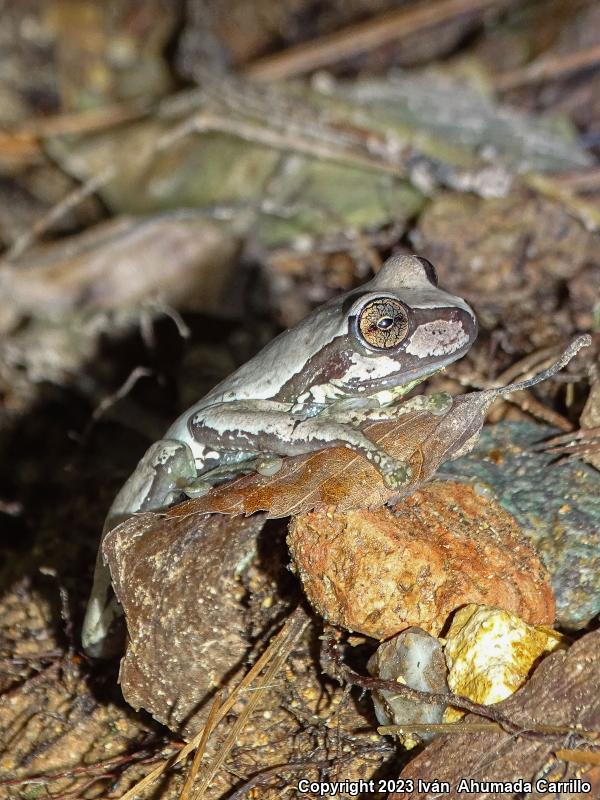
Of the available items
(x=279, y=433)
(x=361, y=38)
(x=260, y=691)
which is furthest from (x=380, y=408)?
(x=361, y=38)

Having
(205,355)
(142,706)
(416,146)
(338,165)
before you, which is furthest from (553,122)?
(142,706)

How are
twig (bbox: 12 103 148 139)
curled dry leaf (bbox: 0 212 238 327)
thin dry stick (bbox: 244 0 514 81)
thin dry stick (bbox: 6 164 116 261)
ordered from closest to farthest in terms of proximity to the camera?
thin dry stick (bbox: 6 164 116 261) → curled dry leaf (bbox: 0 212 238 327) → twig (bbox: 12 103 148 139) → thin dry stick (bbox: 244 0 514 81)

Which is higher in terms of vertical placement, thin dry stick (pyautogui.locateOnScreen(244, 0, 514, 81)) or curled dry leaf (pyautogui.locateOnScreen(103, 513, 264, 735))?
thin dry stick (pyautogui.locateOnScreen(244, 0, 514, 81))

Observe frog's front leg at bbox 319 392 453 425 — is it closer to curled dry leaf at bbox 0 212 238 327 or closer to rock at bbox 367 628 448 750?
rock at bbox 367 628 448 750

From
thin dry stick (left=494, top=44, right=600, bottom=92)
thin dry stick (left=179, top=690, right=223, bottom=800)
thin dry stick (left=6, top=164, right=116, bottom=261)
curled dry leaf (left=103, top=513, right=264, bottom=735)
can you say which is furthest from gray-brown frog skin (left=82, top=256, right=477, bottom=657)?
thin dry stick (left=494, top=44, right=600, bottom=92)

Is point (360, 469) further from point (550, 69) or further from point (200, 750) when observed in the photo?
point (550, 69)

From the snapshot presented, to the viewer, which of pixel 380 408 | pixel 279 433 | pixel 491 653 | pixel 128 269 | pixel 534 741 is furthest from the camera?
pixel 128 269
